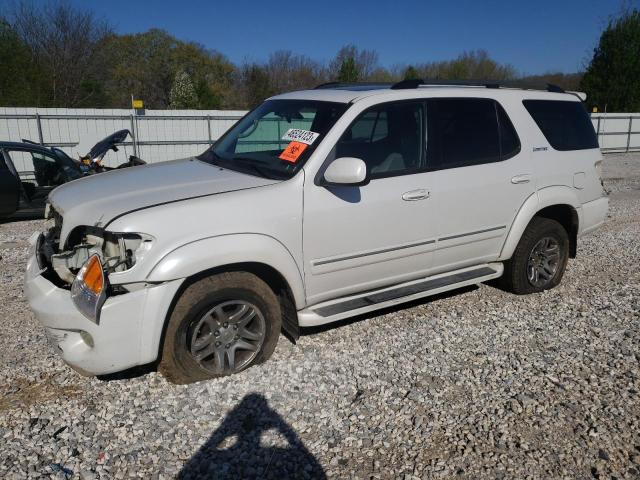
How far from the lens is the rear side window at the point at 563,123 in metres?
4.89

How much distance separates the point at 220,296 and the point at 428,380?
1.54 metres

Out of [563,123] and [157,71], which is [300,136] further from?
[157,71]

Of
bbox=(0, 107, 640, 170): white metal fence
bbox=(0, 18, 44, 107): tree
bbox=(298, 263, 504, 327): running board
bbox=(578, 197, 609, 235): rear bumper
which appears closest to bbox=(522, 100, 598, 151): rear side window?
bbox=(578, 197, 609, 235): rear bumper

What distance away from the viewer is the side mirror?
3418 millimetres

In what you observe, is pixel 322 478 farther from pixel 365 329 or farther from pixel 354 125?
pixel 354 125

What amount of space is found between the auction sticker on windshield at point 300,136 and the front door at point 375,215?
196 mm

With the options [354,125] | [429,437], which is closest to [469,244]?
[354,125]

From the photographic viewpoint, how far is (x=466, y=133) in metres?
4.37

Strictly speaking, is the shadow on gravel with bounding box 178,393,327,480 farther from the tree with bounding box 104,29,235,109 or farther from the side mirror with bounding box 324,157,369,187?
the tree with bounding box 104,29,235,109

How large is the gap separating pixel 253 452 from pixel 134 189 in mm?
1851

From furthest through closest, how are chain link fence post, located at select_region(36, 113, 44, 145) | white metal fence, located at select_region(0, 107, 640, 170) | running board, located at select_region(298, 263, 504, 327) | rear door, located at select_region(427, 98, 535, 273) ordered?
white metal fence, located at select_region(0, 107, 640, 170) < chain link fence post, located at select_region(36, 113, 44, 145) < rear door, located at select_region(427, 98, 535, 273) < running board, located at select_region(298, 263, 504, 327)

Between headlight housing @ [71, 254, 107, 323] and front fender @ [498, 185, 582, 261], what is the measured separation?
3413 mm

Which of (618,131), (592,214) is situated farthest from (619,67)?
(592,214)

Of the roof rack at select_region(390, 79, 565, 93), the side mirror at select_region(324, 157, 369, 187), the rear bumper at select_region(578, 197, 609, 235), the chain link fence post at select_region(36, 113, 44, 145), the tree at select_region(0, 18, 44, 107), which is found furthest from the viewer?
the tree at select_region(0, 18, 44, 107)
